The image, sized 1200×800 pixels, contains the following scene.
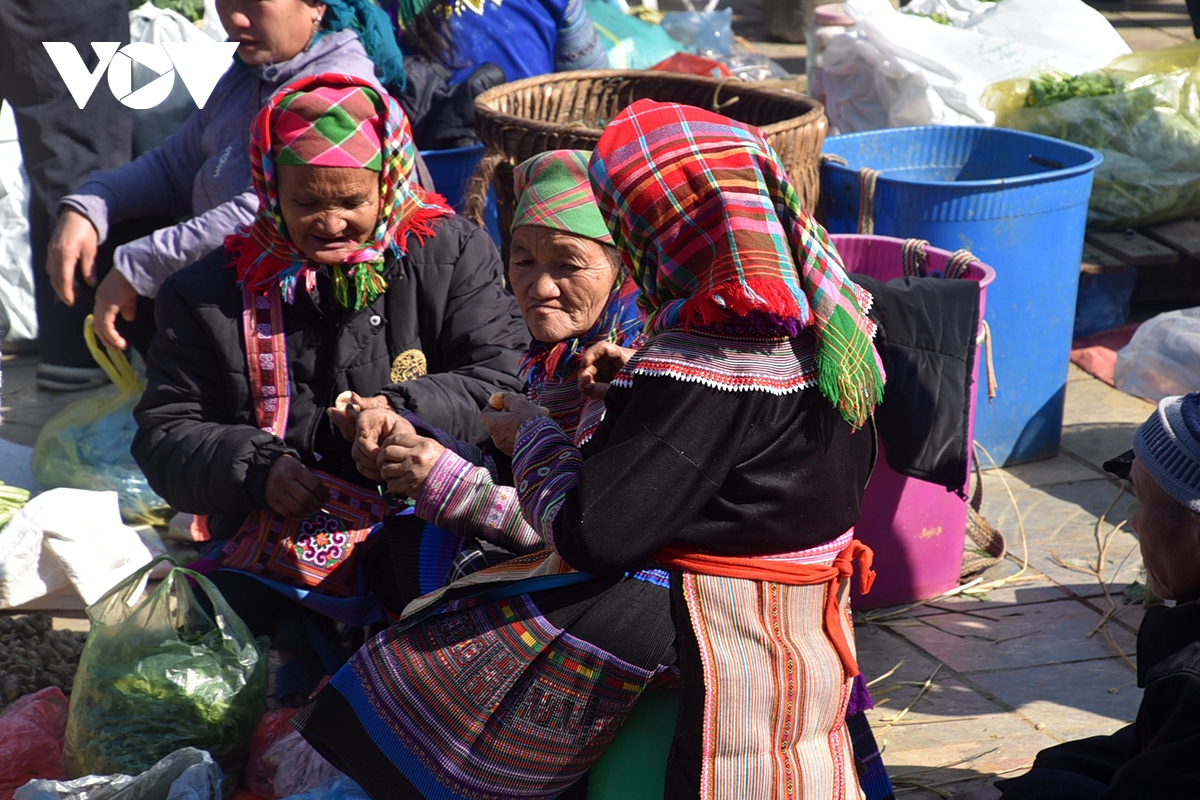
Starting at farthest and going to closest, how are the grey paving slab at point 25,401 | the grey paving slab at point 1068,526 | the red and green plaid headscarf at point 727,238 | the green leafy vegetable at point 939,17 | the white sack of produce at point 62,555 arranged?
the green leafy vegetable at point 939,17 → the grey paving slab at point 25,401 → the grey paving slab at point 1068,526 → the white sack of produce at point 62,555 → the red and green plaid headscarf at point 727,238

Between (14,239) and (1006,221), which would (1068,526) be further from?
(14,239)

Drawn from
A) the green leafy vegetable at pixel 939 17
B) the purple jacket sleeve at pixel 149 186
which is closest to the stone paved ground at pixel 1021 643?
the purple jacket sleeve at pixel 149 186

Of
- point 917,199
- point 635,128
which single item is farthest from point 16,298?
point 635,128

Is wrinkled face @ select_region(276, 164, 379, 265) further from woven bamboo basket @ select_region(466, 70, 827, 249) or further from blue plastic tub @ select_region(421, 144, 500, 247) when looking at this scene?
blue plastic tub @ select_region(421, 144, 500, 247)

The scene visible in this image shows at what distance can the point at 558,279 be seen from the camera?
7.84ft

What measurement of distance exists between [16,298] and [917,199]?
366 cm

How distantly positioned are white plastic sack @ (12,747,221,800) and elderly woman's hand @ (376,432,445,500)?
27.3 inches

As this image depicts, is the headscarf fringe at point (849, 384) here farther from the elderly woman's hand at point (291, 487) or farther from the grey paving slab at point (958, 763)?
the elderly woman's hand at point (291, 487)

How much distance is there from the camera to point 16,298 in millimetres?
5105

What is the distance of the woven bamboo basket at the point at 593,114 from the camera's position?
371cm

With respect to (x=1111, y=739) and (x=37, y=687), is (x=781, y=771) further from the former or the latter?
(x=37, y=687)

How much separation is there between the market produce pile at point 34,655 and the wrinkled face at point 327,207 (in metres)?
1.22

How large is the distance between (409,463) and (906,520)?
1.57m

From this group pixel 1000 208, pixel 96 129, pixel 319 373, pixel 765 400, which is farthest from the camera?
pixel 96 129
